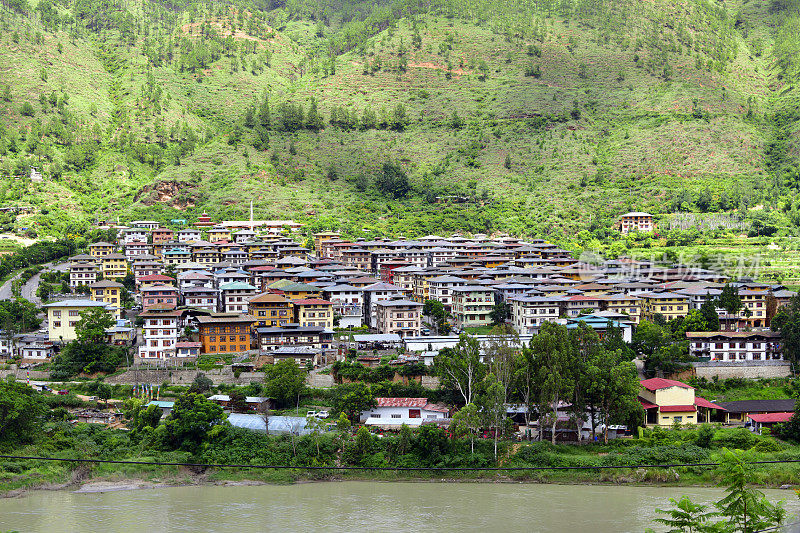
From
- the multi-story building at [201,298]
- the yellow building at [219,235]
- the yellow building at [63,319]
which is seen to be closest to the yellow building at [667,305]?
the multi-story building at [201,298]

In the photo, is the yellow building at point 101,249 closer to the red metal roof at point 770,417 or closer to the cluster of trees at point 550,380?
the cluster of trees at point 550,380

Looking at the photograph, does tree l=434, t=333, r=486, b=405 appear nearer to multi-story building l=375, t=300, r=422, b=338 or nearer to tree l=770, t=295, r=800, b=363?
multi-story building l=375, t=300, r=422, b=338

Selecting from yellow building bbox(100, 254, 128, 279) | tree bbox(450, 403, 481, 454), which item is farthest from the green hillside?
tree bbox(450, 403, 481, 454)

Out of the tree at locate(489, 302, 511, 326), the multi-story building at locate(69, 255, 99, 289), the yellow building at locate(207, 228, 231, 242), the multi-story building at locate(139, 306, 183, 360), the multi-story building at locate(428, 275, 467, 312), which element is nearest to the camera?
the multi-story building at locate(139, 306, 183, 360)

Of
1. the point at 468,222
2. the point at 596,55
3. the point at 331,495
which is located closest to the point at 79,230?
the point at 468,222

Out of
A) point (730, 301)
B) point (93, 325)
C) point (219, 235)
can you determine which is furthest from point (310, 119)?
point (730, 301)

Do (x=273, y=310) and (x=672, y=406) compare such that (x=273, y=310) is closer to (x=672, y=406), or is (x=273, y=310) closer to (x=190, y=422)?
(x=190, y=422)
